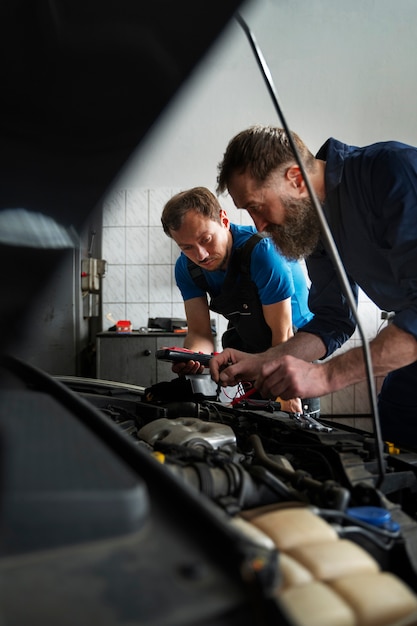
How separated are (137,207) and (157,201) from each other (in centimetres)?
19

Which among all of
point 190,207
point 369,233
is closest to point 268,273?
point 190,207

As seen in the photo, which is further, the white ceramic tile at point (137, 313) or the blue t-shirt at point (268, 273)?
the white ceramic tile at point (137, 313)

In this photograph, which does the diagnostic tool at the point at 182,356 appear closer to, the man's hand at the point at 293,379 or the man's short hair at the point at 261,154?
the man's hand at the point at 293,379

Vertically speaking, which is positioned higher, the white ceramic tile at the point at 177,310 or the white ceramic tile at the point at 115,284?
the white ceramic tile at the point at 115,284

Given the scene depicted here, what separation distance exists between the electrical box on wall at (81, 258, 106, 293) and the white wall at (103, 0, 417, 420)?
0.19 metres

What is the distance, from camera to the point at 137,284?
16.0ft

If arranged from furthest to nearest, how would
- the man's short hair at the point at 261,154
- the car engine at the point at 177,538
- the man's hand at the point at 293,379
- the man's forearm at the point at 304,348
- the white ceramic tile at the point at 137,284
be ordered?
1. the white ceramic tile at the point at 137,284
2. the man's forearm at the point at 304,348
3. the man's short hair at the point at 261,154
4. the man's hand at the point at 293,379
5. the car engine at the point at 177,538

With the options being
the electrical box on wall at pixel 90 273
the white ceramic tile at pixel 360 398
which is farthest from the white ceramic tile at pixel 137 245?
the white ceramic tile at pixel 360 398

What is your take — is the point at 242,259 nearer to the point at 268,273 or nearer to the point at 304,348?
the point at 268,273

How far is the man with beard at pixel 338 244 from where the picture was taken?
47.8 inches

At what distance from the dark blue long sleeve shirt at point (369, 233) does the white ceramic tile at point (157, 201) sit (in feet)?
10.8

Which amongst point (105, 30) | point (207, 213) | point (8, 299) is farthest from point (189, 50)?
point (207, 213)

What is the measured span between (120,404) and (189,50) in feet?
3.55

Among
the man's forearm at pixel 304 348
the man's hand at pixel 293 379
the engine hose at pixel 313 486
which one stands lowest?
the engine hose at pixel 313 486
